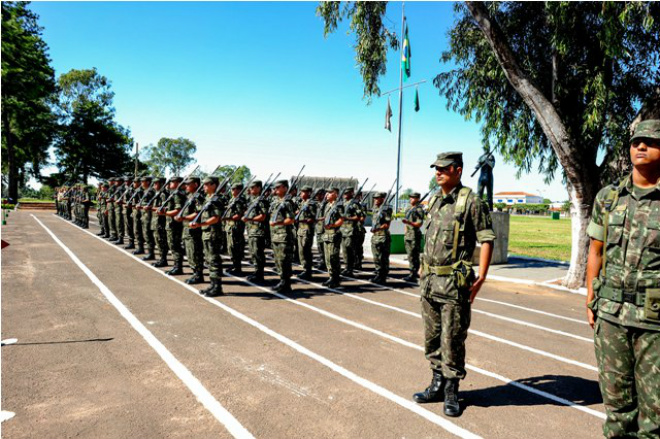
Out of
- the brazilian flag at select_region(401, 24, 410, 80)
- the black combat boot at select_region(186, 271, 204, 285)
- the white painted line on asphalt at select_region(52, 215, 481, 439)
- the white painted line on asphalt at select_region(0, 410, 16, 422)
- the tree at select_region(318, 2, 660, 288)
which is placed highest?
the brazilian flag at select_region(401, 24, 410, 80)

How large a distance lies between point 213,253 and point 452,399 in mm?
5176

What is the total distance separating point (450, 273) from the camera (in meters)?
3.47

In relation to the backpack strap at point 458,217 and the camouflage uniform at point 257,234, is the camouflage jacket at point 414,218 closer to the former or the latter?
the camouflage uniform at point 257,234

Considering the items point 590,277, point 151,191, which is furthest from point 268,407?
point 151,191

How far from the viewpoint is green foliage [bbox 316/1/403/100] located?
10.9m

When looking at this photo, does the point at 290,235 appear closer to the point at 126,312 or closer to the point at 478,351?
the point at 126,312

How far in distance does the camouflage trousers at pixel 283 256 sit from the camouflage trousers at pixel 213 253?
1.09 meters

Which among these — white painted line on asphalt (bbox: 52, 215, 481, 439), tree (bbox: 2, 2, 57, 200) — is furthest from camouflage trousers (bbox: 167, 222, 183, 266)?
tree (bbox: 2, 2, 57, 200)

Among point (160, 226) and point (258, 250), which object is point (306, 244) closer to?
point (258, 250)

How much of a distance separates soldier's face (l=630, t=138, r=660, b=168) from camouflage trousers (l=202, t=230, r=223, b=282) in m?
6.40

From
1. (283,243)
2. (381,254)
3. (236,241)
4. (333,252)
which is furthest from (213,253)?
(381,254)

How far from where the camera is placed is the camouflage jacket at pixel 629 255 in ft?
8.08

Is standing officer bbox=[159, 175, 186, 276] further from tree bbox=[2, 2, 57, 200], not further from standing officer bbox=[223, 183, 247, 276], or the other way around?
tree bbox=[2, 2, 57, 200]

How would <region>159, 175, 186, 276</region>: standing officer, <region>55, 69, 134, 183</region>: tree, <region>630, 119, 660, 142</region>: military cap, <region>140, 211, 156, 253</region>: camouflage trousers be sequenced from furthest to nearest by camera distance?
<region>55, 69, 134, 183</region>: tree → <region>140, 211, 156, 253</region>: camouflage trousers → <region>159, 175, 186, 276</region>: standing officer → <region>630, 119, 660, 142</region>: military cap
